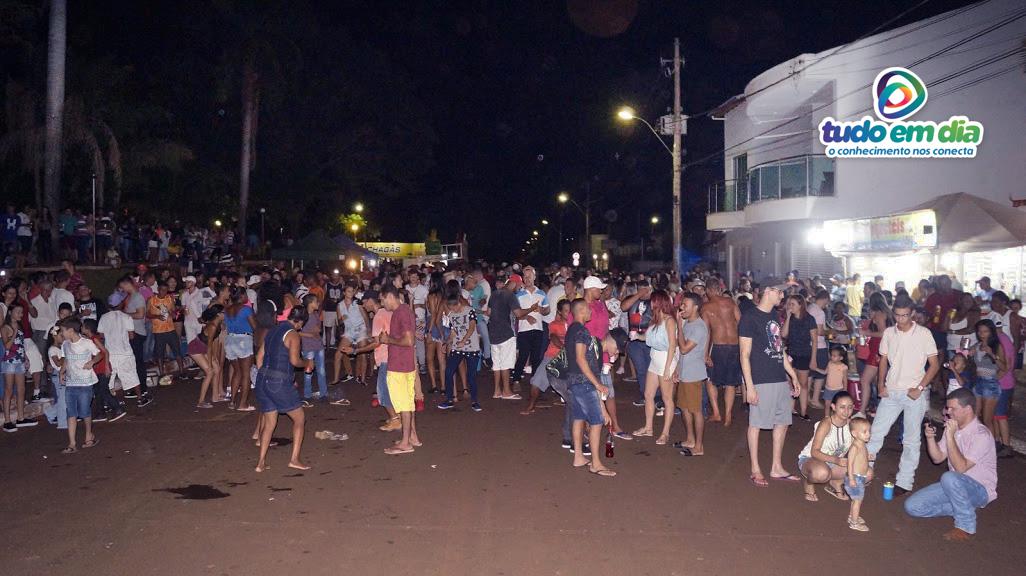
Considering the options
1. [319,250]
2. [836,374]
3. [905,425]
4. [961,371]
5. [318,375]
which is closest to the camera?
[905,425]

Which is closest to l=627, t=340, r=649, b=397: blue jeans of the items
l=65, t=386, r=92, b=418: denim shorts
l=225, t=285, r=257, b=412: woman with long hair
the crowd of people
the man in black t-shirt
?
the crowd of people

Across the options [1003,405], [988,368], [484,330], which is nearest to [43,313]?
[484,330]

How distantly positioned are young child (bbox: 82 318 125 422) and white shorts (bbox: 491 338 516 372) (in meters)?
4.93

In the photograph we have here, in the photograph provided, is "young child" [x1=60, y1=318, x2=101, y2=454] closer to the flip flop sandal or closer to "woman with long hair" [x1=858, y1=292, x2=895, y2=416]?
the flip flop sandal

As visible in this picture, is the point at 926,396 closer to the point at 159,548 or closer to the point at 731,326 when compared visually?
the point at 731,326

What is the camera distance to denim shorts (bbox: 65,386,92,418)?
28.0 feet

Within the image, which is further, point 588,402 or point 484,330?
point 484,330

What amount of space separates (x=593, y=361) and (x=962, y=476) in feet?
10.5

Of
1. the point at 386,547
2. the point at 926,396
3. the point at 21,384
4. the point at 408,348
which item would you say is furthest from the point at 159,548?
the point at 926,396

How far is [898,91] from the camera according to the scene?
74.8ft

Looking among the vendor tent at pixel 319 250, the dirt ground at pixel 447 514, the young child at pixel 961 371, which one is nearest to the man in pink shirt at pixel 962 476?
the dirt ground at pixel 447 514

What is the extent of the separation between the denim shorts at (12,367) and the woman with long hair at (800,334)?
9.39m

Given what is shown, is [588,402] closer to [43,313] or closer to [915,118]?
[43,313]

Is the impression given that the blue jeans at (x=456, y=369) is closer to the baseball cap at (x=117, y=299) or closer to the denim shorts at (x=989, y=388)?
the baseball cap at (x=117, y=299)
